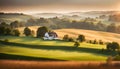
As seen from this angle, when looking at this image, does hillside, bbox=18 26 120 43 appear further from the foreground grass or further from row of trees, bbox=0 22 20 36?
the foreground grass

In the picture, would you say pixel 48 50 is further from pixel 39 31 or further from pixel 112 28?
pixel 112 28

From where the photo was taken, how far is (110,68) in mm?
2576

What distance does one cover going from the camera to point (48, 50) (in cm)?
259

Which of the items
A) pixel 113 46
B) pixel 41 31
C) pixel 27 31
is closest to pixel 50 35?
pixel 41 31

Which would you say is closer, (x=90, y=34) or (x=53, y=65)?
(x=53, y=65)

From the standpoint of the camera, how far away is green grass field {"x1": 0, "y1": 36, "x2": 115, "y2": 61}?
2.57m

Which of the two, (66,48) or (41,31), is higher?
(41,31)

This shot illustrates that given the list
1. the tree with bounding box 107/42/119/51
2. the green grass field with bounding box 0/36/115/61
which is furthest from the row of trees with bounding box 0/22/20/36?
the tree with bounding box 107/42/119/51

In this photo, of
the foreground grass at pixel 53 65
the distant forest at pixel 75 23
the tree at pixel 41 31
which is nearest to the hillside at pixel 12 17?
the distant forest at pixel 75 23

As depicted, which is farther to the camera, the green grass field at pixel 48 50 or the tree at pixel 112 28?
the tree at pixel 112 28

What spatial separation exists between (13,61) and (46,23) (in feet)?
1.37

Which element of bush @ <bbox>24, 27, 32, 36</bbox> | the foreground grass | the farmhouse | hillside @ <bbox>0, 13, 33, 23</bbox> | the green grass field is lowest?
the foreground grass

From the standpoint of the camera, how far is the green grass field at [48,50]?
8.44 ft

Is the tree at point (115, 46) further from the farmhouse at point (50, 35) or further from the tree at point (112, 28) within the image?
the farmhouse at point (50, 35)
